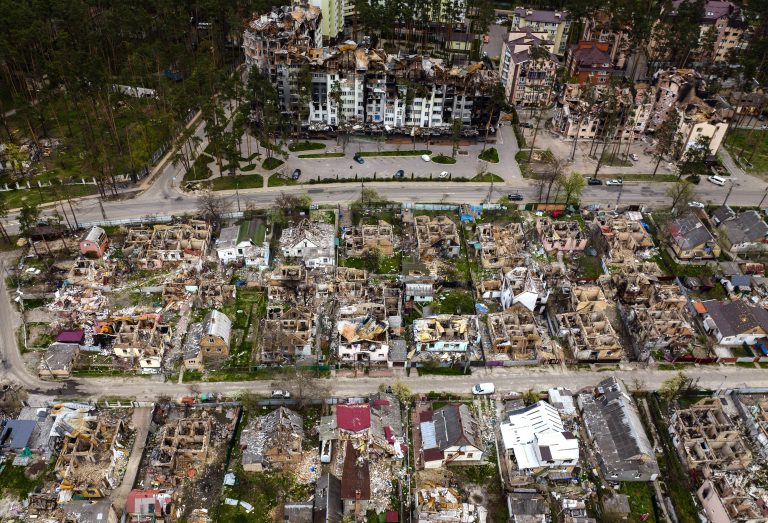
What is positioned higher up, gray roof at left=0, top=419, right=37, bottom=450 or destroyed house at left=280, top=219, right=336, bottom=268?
destroyed house at left=280, top=219, right=336, bottom=268

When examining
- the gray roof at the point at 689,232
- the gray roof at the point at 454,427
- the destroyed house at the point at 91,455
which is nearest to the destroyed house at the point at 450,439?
the gray roof at the point at 454,427

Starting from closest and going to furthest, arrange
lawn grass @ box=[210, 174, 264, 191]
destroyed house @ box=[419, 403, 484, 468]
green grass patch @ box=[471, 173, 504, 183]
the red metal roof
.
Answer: destroyed house @ box=[419, 403, 484, 468] → the red metal roof → lawn grass @ box=[210, 174, 264, 191] → green grass patch @ box=[471, 173, 504, 183]

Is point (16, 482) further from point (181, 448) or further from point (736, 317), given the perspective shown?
point (736, 317)

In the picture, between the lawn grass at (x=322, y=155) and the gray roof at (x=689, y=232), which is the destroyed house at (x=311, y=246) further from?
the gray roof at (x=689, y=232)

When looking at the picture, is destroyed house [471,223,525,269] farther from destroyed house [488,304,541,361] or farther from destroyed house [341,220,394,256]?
destroyed house [341,220,394,256]

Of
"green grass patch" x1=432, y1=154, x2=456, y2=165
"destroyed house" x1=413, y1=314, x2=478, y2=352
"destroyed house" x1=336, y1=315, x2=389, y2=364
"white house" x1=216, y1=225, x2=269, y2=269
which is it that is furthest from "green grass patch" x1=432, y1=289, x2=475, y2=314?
"green grass patch" x1=432, y1=154, x2=456, y2=165

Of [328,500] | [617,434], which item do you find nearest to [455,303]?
[617,434]
